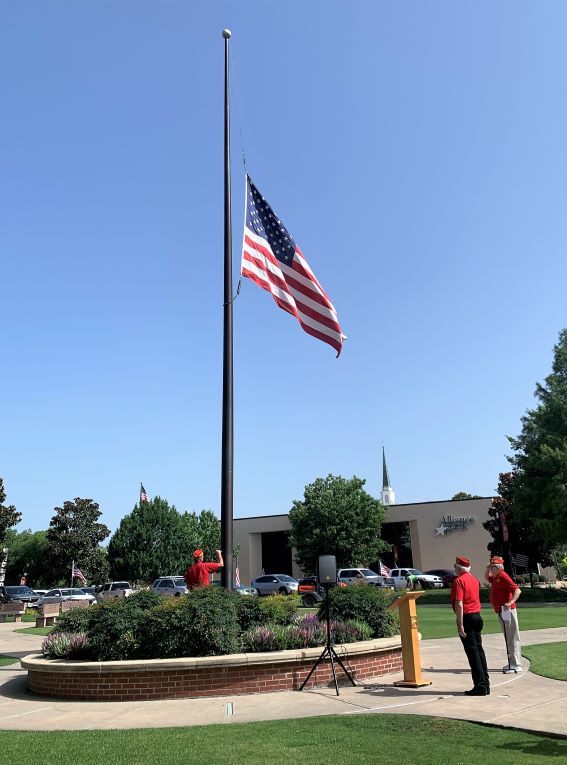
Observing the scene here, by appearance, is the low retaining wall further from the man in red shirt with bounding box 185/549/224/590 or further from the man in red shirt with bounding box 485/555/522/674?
the man in red shirt with bounding box 185/549/224/590

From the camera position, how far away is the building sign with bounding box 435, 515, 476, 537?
5625 centimetres

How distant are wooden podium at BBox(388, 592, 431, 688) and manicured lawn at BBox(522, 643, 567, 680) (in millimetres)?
1974

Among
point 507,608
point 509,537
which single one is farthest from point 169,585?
point 507,608

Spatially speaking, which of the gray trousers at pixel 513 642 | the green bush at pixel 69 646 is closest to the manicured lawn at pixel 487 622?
the gray trousers at pixel 513 642

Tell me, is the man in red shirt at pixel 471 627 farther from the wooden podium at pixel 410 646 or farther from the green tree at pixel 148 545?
the green tree at pixel 148 545

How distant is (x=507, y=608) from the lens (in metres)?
9.73

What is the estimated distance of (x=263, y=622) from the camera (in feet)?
32.9

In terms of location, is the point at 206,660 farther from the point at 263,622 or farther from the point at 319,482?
the point at 319,482

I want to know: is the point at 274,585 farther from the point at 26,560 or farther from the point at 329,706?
the point at 26,560

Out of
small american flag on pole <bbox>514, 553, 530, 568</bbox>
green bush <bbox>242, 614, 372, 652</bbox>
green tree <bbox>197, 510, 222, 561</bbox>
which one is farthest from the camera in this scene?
green tree <bbox>197, 510, 222, 561</bbox>

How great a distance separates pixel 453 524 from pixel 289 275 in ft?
157

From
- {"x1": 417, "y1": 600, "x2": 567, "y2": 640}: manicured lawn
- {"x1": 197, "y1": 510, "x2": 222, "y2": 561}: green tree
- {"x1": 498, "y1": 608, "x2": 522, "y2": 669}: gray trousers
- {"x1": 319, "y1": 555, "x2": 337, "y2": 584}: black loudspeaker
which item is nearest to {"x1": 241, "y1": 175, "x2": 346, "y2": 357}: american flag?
{"x1": 319, "y1": 555, "x2": 337, "y2": 584}: black loudspeaker

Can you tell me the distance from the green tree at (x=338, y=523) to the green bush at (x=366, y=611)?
37.8 m

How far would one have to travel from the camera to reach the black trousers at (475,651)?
314 inches
